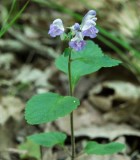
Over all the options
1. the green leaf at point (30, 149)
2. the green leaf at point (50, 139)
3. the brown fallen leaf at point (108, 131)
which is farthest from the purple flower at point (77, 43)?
the brown fallen leaf at point (108, 131)

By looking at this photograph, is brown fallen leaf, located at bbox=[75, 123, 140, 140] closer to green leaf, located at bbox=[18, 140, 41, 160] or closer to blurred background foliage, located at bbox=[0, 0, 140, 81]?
green leaf, located at bbox=[18, 140, 41, 160]

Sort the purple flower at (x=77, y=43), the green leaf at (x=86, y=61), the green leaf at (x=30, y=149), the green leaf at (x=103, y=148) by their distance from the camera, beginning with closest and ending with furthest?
the purple flower at (x=77, y=43) < the green leaf at (x=86, y=61) < the green leaf at (x=103, y=148) < the green leaf at (x=30, y=149)

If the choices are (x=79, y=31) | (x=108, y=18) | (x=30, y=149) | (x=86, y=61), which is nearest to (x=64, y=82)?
(x=30, y=149)

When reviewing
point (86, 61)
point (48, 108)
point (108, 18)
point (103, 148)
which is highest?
point (108, 18)

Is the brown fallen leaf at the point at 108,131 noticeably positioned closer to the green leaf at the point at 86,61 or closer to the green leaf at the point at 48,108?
the green leaf at the point at 86,61

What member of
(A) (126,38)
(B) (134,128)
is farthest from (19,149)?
(A) (126,38)

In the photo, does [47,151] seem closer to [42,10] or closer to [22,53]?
[22,53]

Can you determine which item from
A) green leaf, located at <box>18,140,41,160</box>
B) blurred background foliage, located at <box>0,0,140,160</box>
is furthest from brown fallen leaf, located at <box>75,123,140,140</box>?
green leaf, located at <box>18,140,41,160</box>

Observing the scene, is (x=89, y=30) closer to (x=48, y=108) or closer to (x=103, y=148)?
(x=48, y=108)
